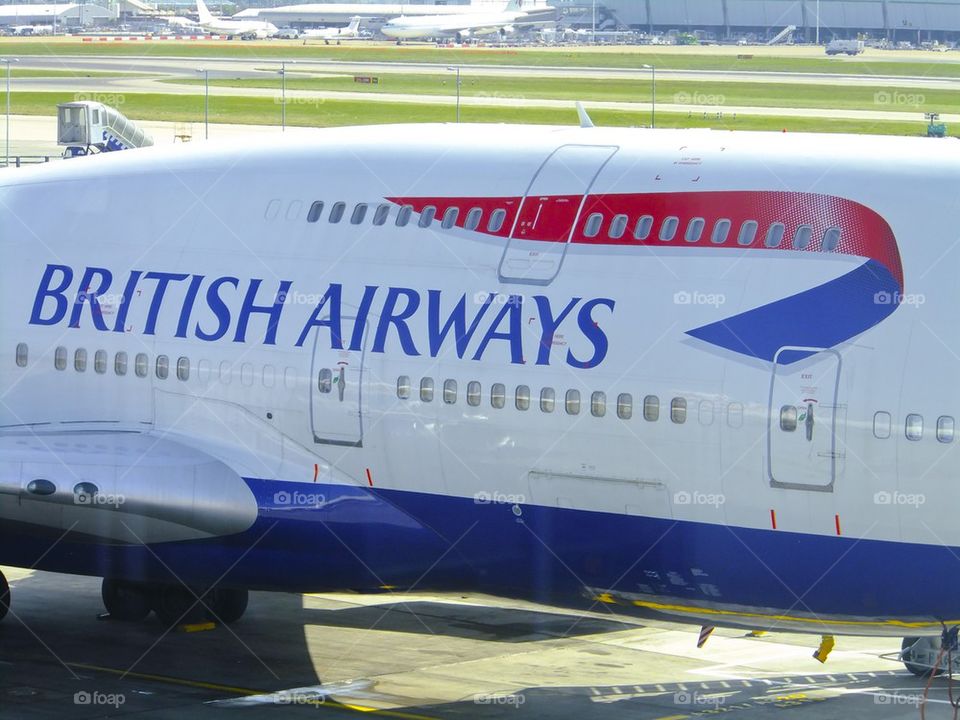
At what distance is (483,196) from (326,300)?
2139 millimetres

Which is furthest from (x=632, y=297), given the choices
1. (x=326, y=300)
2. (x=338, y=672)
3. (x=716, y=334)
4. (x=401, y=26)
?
(x=401, y=26)

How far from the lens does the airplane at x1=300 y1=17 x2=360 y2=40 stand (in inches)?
6932

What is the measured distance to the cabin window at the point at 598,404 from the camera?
16.5 metres

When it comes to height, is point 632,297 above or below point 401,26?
below

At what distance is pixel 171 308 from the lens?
64.1 ft

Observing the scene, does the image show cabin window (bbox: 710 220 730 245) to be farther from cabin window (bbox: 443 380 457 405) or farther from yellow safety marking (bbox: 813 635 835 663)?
yellow safety marking (bbox: 813 635 835 663)

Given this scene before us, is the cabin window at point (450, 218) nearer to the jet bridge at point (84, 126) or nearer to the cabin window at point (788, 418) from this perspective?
the cabin window at point (788, 418)

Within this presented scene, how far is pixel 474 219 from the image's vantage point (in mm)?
17891

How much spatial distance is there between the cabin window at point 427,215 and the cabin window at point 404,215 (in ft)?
0.52

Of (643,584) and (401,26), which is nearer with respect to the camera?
(643,584)

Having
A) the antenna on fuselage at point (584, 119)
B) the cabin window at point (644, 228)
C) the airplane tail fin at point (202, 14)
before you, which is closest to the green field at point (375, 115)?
the antenna on fuselage at point (584, 119)

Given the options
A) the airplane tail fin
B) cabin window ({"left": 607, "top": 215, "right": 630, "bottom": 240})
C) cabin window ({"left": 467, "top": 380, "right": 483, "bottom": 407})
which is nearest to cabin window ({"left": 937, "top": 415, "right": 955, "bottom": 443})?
cabin window ({"left": 607, "top": 215, "right": 630, "bottom": 240})

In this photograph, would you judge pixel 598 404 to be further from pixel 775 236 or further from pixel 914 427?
pixel 914 427

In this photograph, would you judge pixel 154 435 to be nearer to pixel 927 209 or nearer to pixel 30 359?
pixel 30 359
